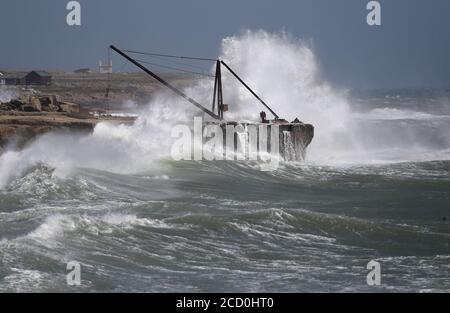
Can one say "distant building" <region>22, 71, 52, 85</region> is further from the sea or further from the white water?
the sea

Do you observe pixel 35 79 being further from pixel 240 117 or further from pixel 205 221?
pixel 205 221

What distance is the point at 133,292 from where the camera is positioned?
938 cm

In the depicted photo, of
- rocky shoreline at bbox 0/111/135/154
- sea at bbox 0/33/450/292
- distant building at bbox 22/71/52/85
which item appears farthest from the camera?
distant building at bbox 22/71/52/85

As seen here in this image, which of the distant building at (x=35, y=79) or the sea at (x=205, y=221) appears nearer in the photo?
the sea at (x=205, y=221)

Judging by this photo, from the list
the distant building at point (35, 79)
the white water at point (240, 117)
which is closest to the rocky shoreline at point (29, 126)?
the white water at point (240, 117)

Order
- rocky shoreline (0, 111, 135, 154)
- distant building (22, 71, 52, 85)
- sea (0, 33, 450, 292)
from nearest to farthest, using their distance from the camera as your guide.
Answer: sea (0, 33, 450, 292) → rocky shoreline (0, 111, 135, 154) → distant building (22, 71, 52, 85)

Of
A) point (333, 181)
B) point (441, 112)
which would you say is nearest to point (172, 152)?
point (333, 181)

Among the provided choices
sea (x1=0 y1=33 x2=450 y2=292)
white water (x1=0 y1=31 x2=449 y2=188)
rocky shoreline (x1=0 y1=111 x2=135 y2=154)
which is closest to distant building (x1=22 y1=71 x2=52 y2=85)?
white water (x1=0 y1=31 x2=449 y2=188)

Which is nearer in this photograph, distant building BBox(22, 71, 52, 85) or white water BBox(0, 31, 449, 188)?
white water BBox(0, 31, 449, 188)

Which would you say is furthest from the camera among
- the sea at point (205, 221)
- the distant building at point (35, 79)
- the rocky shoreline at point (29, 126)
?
the distant building at point (35, 79)

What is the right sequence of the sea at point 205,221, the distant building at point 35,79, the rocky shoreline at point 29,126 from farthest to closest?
the distant building at point 35,79 < the rocky shoreline at point 29,126 < the sea at point 205,221

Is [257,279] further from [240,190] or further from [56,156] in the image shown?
[56,156]

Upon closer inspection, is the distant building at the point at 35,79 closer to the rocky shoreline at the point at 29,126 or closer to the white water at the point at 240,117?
the white water at the point at 240,117

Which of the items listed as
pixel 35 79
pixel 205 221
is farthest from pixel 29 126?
pixel 35 79
